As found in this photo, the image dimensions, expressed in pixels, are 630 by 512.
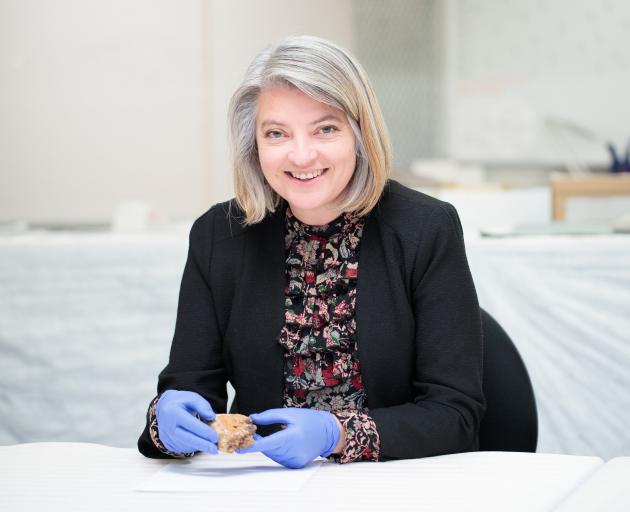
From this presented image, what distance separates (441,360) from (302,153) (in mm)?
345

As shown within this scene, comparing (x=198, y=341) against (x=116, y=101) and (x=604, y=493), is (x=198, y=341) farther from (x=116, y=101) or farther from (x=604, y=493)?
(x=116, y=101)

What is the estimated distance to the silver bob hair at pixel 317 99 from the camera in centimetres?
117

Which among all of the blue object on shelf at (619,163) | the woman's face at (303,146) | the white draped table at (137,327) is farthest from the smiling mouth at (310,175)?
the blue object on shelf at (619,163)

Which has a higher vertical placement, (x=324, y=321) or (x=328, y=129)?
(x=328, y=129)

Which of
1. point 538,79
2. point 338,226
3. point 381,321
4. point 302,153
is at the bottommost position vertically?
point 381,321

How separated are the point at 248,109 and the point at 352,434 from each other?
515mm

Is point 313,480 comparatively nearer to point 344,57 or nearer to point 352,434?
point 352,434

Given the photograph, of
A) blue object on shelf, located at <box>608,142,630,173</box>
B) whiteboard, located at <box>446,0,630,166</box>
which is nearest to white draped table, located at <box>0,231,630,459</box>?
blue object on shelf, located at <box>608,142,630,173</box>

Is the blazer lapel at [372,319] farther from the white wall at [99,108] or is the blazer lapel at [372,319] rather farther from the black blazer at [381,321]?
the white wall at [99,108]

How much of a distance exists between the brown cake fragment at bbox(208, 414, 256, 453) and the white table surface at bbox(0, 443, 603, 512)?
1.9 inches

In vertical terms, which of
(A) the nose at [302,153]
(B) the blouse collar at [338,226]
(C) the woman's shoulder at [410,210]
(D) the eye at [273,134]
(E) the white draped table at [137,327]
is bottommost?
(E) the white draped table at [137,327]

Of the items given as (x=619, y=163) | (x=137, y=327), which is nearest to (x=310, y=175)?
(x=137, y=327)

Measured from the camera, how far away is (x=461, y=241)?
4.15 feet

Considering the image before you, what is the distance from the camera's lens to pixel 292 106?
1196 millimetres
